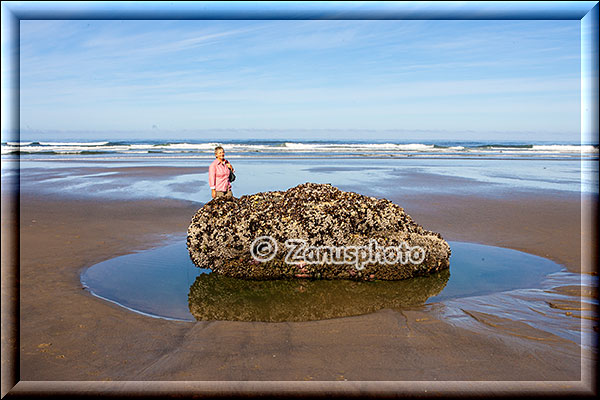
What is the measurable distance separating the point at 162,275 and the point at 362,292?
10.4 ft

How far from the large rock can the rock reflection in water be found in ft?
0.50

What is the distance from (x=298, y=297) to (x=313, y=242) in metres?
0.94

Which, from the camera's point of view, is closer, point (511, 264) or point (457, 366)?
point (457, 366)

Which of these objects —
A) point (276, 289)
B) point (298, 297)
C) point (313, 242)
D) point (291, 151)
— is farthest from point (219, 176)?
point (291, 151)

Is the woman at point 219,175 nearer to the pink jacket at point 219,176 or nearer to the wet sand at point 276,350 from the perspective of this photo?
the pink jacket at point 219,176

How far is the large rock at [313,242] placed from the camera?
6.63m

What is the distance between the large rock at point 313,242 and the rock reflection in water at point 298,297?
0.15 metres

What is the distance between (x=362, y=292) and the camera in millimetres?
6223

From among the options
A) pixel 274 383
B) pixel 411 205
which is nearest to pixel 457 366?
pixel 274 383

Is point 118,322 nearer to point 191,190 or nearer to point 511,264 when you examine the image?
point 511,264

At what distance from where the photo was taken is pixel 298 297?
19.8 feet

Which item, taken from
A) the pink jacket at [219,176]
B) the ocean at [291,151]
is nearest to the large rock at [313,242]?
the pink jacket at [219,176]

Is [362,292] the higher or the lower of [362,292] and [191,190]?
the lower

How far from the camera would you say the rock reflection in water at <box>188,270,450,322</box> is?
5527 millimetres
